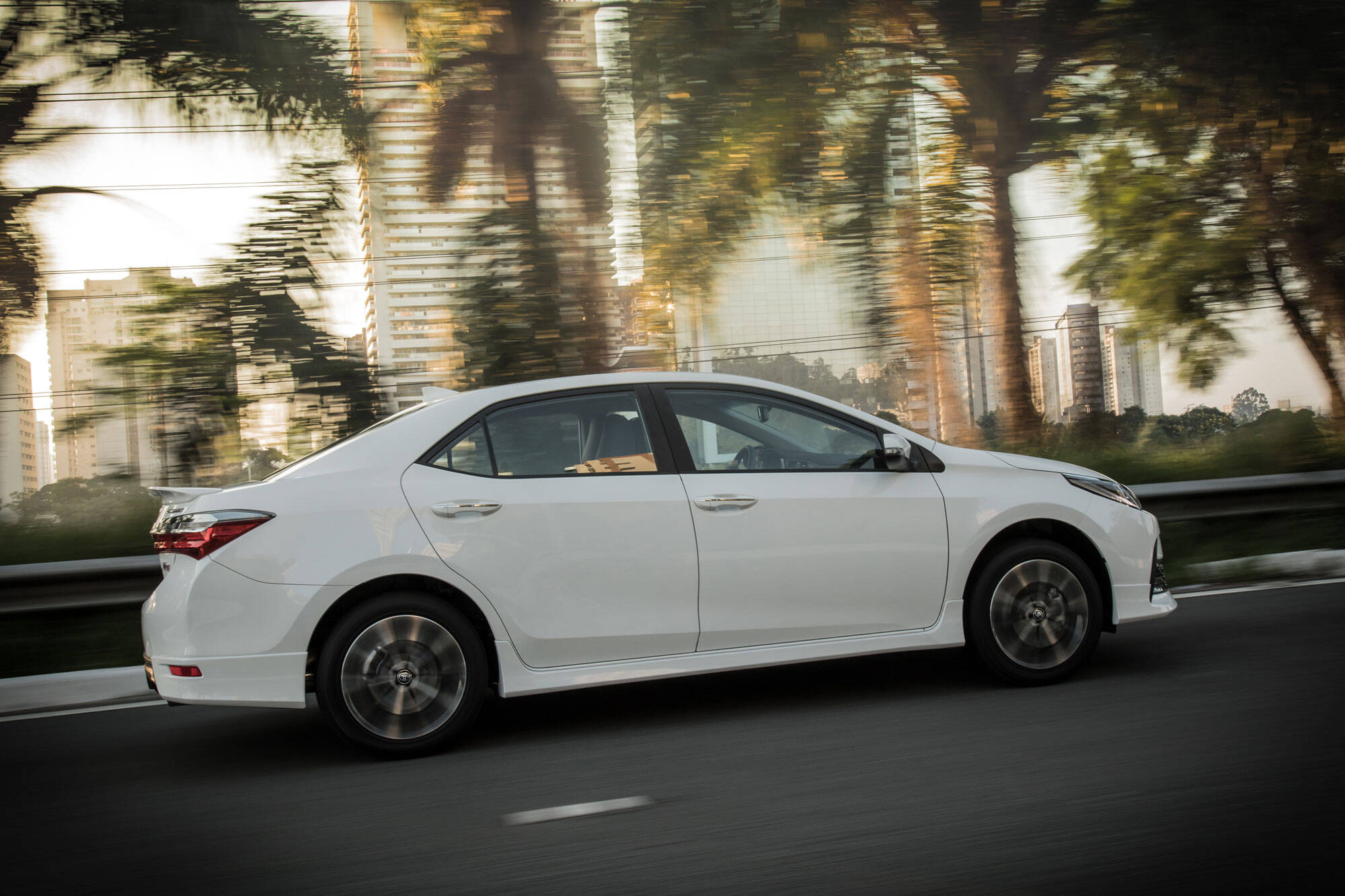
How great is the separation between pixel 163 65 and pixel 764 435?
768 centimetres

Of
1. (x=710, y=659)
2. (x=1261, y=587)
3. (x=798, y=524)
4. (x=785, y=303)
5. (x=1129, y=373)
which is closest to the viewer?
(x=710, y=659)

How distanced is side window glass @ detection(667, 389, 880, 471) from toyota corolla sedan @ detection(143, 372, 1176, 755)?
10 mm

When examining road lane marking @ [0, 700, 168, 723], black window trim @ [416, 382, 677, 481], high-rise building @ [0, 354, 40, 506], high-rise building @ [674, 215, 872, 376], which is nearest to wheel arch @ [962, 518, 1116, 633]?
black window trim @ [416, 382, 677, 481]

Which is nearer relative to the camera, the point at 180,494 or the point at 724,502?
the point at 180,494

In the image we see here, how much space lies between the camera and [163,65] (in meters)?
10.0

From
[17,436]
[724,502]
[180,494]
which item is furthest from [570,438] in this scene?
[17,436]

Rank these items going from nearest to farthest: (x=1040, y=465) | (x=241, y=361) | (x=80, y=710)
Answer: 1. (x=1040, y=465)
2. (x=80, y=710)
3. (x=241, y=361)

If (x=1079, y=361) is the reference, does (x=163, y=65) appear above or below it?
above

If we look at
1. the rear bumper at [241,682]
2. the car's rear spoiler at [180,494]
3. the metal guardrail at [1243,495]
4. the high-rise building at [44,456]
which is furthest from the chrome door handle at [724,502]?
the high-rise building at [44,456]

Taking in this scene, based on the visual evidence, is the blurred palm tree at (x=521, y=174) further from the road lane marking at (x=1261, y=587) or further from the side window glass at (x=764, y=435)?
the road lane marking at (x=1261, y=587)

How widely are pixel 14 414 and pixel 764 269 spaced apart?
6.74 metres

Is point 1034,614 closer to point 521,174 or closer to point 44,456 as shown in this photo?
point 521,174

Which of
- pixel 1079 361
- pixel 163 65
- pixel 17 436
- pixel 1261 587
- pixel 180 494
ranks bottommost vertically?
pixel 1261 587

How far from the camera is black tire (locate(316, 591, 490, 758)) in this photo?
452cm
